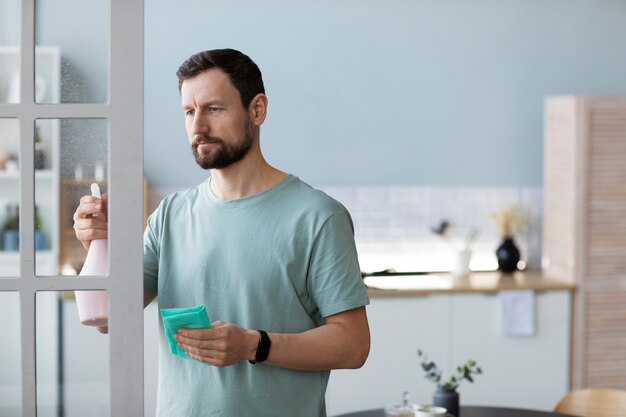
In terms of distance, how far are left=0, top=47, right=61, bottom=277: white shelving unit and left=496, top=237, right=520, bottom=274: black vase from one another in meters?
4.52

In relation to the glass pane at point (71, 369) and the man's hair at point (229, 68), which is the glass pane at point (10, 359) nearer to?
the glass pane at point (71, 369)

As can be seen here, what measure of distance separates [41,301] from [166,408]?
0.55 m

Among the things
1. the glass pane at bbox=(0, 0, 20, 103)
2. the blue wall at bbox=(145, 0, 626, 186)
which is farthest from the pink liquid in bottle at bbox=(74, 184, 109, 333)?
the blue wall at bbox=(145, 0, 626, 186)

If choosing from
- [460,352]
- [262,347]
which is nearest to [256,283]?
[262,347]

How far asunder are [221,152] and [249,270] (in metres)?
0.25

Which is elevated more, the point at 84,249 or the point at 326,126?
the point at 326,126

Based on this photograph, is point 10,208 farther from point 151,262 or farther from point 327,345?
point 327,345

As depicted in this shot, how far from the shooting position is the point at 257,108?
7.13ft

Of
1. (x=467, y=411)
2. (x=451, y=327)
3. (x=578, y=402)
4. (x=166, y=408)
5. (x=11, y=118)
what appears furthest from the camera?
(x=451, y=327)

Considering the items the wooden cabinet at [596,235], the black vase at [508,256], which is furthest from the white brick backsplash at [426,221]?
the wooden cabinet at [596,235]

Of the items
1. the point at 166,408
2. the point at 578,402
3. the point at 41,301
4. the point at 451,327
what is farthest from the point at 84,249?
the point at 451,327

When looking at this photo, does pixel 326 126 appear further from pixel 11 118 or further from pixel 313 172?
pixel 11 118

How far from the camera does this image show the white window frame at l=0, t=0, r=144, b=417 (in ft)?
5.39

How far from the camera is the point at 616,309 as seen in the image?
566 cm
